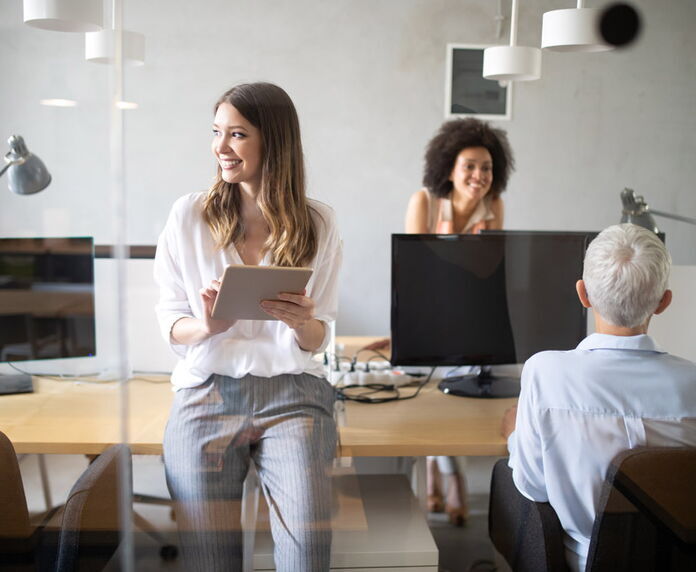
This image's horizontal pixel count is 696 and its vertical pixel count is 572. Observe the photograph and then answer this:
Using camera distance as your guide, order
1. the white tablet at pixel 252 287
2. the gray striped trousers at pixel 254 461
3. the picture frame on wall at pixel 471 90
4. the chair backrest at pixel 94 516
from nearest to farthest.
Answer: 1. the white tablet at pixel 252 287
2. the picture frame on wall at pixel 471 90
3. the gray striped trousers at pixel 254 461
4. the chair backrest at pixel 94 516

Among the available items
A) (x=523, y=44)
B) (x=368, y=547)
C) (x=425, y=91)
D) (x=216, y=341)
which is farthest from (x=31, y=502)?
(x=523, y=44)

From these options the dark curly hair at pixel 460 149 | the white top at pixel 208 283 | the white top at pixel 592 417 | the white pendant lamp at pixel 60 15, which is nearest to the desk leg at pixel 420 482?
the white top at pixel 592 417

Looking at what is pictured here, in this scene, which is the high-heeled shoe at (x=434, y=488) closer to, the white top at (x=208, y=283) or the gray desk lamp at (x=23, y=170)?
the white top at (x=208, y=283)

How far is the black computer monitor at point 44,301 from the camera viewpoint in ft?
4.53

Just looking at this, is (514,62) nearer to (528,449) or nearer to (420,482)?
(528,449)

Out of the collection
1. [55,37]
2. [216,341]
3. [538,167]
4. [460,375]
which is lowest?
[460,375]

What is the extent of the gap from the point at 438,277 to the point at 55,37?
37.0 inches

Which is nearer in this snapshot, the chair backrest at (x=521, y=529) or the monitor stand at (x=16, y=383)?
the chair backrest at (x=521, y=529)

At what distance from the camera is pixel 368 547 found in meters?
1.42

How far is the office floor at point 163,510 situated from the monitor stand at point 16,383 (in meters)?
0.14

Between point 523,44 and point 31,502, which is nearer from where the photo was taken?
point 523,44

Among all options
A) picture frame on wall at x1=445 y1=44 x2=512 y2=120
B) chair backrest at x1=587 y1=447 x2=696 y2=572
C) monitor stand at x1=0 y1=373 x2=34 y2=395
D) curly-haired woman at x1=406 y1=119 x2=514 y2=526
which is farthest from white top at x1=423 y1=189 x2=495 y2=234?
monitor stand at x1=0 y1=373 x2=34 y2=395

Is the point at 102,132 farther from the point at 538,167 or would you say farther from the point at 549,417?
the point at 549,417

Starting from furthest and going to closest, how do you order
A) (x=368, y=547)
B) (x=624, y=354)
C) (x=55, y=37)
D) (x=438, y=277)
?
(x=438, y=277) < (x=368, y=547) < (x=55, y=37) < (x=624, y=354)
